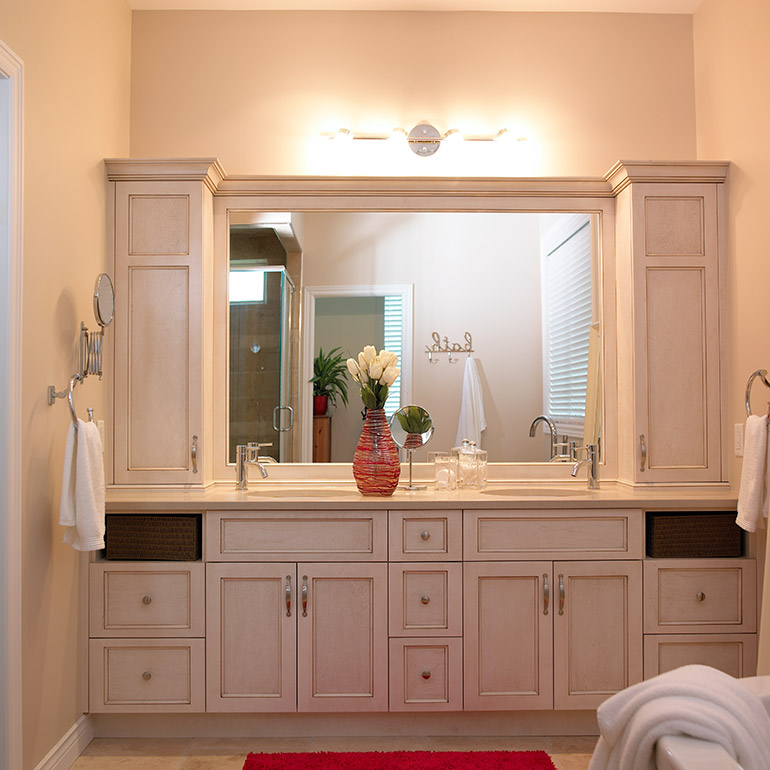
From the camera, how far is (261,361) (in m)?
2.98

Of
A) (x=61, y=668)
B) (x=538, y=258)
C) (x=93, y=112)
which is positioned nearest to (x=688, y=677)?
(x=61, y=668)

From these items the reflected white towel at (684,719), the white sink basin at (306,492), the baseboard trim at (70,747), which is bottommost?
the baseboard trim at (70,747)

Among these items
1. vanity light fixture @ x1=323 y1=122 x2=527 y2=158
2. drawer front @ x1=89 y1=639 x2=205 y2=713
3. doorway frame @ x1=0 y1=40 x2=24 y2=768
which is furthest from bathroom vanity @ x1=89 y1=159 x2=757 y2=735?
vanity light fixture @ x1=323 y1=122 x2=527 y2=158

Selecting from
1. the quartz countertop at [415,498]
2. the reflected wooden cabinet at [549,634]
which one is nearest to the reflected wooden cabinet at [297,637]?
the quartz countertop at [415,498]

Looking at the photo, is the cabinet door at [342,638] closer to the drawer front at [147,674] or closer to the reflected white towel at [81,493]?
the drawer front at [147,674]

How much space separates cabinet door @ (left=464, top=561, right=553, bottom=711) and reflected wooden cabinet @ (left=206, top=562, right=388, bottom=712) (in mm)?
310

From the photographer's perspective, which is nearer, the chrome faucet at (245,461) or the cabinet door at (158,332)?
the cabinet door at (158,332)

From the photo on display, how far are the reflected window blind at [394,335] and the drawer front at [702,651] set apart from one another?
1.29 meters

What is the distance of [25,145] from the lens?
80.5 inches

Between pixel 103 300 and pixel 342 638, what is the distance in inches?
55.4

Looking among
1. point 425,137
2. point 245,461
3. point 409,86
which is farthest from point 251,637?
point 409,86

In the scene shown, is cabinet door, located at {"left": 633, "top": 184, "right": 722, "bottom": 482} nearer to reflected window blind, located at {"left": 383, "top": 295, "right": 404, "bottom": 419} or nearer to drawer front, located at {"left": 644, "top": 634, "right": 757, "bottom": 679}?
drawer front, located at {"left": 644, "top": 634, "right": 757, "bottom": 679}

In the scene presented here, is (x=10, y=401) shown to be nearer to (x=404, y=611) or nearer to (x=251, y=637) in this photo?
(x=251, y=637)

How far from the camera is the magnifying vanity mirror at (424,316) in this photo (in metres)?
2.99
